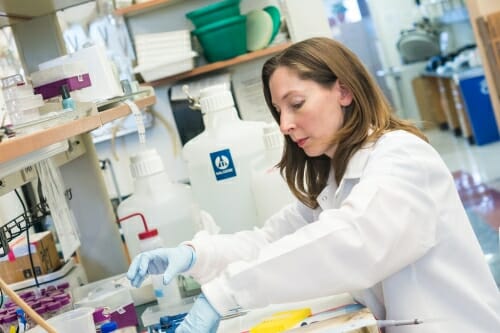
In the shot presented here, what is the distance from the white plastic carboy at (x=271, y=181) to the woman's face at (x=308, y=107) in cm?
69

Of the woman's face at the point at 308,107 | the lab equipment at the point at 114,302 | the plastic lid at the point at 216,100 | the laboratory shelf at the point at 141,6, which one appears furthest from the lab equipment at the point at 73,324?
the laboratory shelf at the point at 141,6

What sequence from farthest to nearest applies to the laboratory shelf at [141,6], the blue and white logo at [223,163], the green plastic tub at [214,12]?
the laboratory shelf at [141,6], the green plastic tub at [214,12], the blue and white logo at [223,163]

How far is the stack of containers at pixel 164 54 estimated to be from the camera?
11.5 ft

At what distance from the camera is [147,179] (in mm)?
2361

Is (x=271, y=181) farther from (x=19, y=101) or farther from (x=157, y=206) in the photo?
(x=19, y=101)

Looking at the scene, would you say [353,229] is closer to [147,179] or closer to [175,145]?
[147,179]

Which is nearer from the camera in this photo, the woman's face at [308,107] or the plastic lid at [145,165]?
the woman's face at [308,107]

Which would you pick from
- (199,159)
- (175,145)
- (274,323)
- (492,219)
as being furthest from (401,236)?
(492,219)

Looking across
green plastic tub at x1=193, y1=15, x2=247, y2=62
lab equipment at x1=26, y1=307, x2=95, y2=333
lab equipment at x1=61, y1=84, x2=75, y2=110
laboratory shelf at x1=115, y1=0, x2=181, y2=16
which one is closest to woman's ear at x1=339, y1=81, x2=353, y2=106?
lab equipment at x1=61, y1=84, x2=75, y2=110

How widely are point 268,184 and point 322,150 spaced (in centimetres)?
70

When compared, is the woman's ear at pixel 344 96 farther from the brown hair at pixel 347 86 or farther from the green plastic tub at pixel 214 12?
the green plastic tub at pixel 214 12

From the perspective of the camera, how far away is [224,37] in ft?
11.5

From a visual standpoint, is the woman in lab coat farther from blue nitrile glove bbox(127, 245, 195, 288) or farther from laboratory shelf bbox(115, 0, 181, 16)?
laboratory shelf bbox(115, 0, 181, 16)

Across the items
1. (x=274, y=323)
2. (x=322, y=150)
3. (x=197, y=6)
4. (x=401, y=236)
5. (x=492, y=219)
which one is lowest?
(x=492, y=219)
